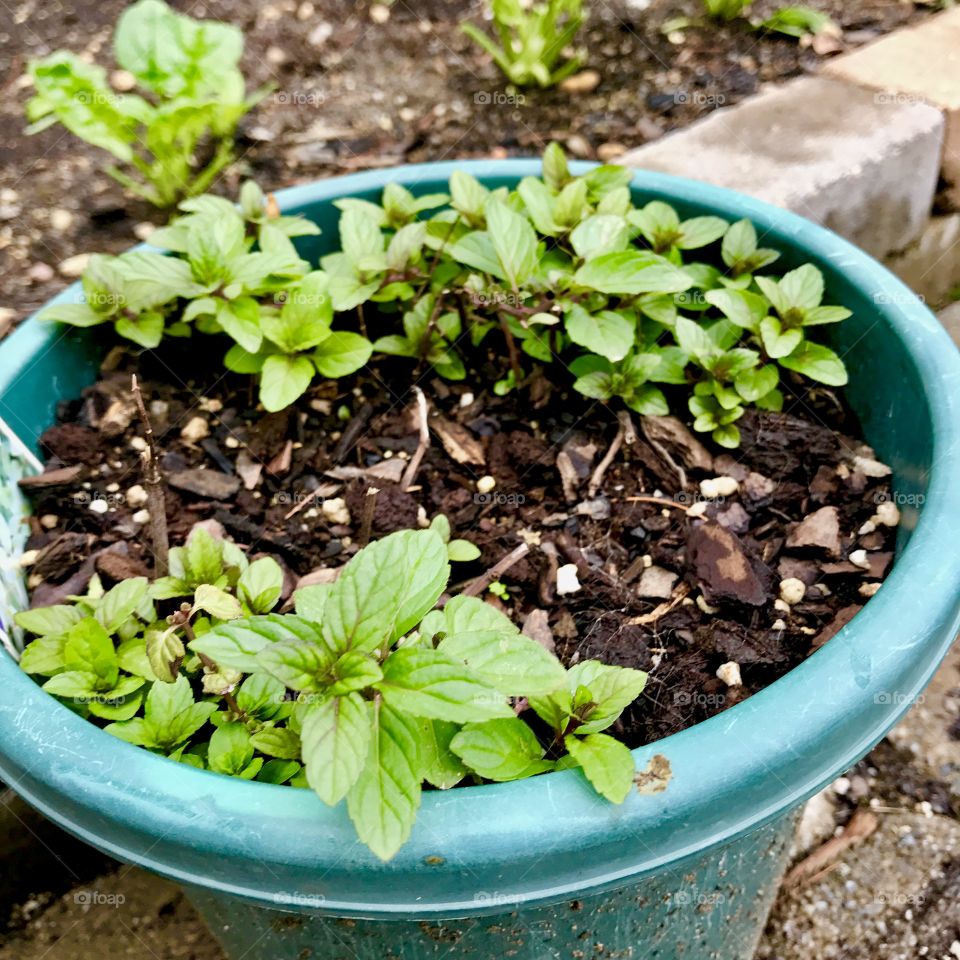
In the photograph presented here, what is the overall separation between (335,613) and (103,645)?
292 millimetres

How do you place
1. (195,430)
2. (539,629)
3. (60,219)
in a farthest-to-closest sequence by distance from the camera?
(60,219) → (195,430) → (539,629)

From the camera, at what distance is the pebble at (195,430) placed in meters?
1.32

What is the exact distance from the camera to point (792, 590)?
1.09 metres

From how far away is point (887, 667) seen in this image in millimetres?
812

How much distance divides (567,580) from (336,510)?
308 mm

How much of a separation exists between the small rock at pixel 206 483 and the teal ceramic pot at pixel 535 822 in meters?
0.40

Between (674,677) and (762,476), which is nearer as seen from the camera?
(674,677)

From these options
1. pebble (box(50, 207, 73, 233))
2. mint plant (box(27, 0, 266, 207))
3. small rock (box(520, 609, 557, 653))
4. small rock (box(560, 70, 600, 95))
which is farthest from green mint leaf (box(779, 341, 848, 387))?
pebble (box(50, 207, 73, 233))

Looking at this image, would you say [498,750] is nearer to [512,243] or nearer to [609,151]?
[512,243]

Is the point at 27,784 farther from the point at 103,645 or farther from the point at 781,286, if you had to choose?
the point at 781,286

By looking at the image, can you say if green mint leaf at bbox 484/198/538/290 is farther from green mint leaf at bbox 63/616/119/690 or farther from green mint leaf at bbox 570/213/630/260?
green mint leaf at bbox 63/616/119/690

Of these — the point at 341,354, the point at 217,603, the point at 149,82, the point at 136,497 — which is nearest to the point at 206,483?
the point at 136,497

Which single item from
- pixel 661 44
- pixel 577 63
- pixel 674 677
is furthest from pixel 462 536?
pixel 661 44

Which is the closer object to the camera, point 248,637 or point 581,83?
point 248,637
